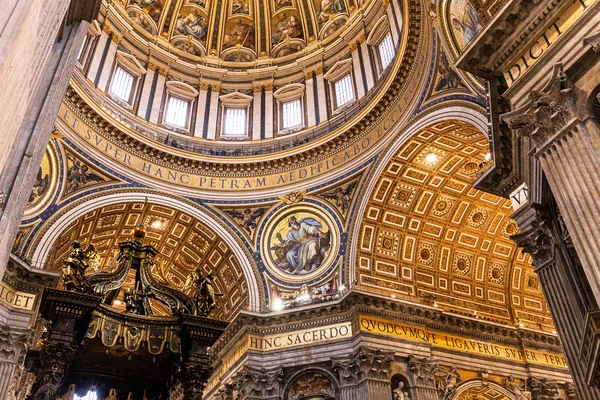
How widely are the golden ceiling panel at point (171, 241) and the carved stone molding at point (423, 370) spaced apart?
5628 mm

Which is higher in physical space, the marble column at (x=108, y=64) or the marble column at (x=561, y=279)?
the marble column at (x=108, y=64)

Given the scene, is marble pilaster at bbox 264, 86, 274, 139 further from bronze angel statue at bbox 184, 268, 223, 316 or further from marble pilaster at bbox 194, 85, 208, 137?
bronze angel statue at bbox 184, 268, 223, 316

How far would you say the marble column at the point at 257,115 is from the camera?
19.9 metres

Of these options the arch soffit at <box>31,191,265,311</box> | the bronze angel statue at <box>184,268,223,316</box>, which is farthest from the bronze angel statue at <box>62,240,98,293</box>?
the arch soffit at <box>31,191,265,311</box>

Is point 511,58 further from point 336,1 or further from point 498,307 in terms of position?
point 336,1

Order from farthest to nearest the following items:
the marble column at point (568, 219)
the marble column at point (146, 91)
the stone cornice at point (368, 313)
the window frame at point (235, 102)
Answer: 1. the window frame at point (235, 102)
2. the marble column at point (146, 91)
3. the stone cornice at point (368, 313)
4. the marble column at point (568, 219)

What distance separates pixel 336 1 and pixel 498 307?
13121mm

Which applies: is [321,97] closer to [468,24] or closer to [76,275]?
[468,24]

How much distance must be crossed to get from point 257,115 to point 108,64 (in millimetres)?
5557

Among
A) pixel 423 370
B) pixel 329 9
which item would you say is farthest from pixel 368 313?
pixel 329 9

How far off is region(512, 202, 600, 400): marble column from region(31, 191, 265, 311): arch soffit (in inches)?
384

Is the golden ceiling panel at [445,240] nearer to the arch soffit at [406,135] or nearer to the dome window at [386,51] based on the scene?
the arch soffit at [406,135]

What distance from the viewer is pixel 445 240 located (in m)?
17.7

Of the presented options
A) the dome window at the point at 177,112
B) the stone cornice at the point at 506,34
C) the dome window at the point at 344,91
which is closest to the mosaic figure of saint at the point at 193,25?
the dome window at the point at 177,112
